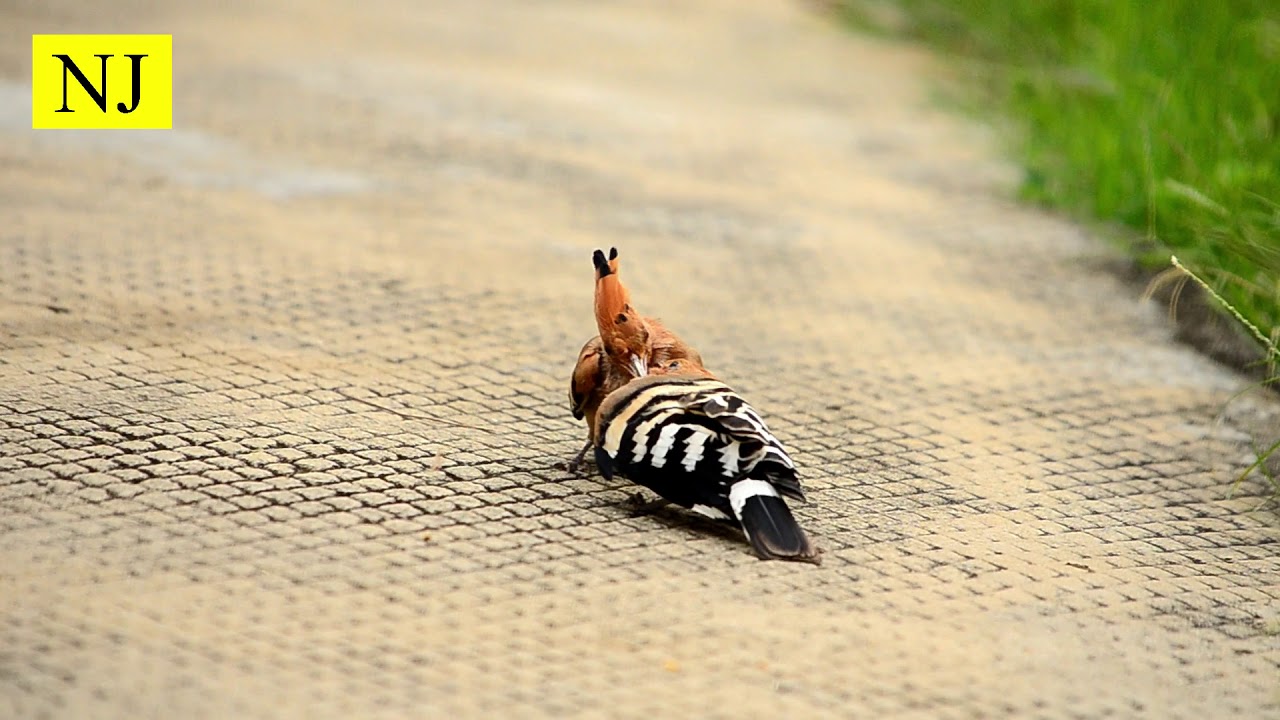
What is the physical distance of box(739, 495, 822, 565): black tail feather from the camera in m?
2.98

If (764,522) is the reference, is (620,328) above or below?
above

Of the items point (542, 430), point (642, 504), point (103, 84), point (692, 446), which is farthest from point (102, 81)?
point (692, 446)

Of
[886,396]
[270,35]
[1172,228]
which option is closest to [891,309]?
[886,396]

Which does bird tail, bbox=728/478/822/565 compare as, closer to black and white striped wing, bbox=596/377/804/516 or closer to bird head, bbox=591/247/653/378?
black and white striped wing, bbox=596/377/804/516

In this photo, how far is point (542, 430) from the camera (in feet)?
12.1

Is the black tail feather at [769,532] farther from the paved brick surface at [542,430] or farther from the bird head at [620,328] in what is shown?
the bird head at [620,328]

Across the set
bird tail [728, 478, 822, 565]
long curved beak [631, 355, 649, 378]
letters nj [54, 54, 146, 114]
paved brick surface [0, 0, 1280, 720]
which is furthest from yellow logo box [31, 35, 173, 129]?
bird tail [728, 478, 822, 565]

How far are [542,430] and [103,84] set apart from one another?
3.78 meters

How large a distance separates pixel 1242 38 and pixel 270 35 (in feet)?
15.3

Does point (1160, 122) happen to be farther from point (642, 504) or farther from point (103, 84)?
point (103, 84)

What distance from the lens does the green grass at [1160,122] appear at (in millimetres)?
4617

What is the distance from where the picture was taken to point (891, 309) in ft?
16.0

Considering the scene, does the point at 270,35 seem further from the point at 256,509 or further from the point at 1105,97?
the point at 256,509

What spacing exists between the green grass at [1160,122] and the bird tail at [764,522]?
1583 mm
